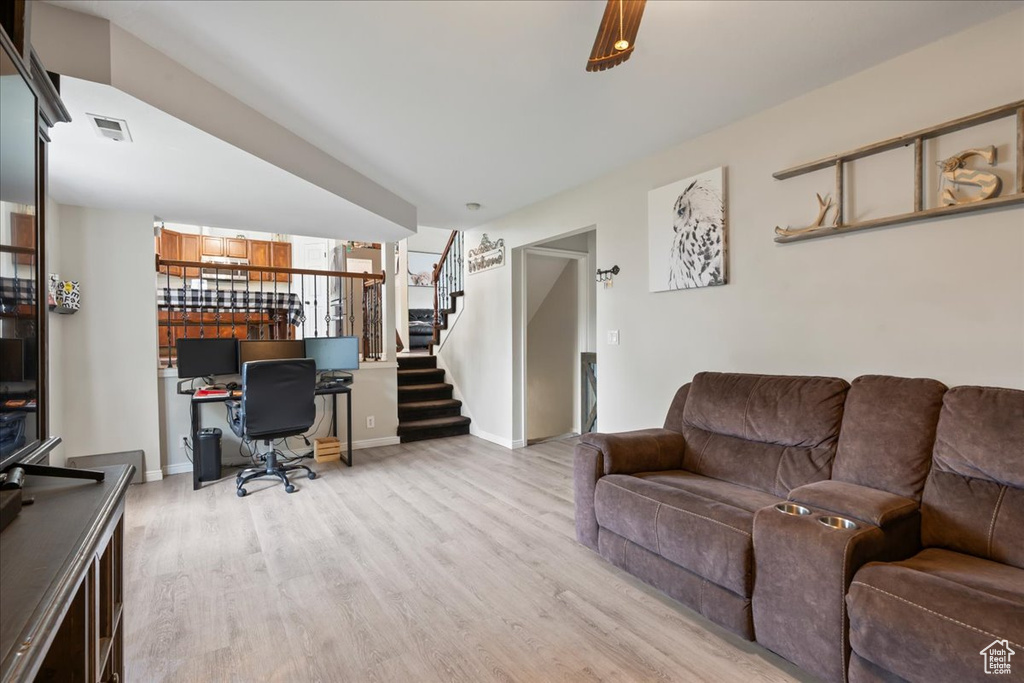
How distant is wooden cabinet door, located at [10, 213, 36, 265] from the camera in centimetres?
119

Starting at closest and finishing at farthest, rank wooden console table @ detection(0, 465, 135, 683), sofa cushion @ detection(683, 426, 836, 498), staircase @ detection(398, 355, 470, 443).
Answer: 1. wooden console table @ detection(0, 465, 135, 683)
2. sofa cushion @ detection(683, 426, 836, 498)
3. staircase @ detection(398, 355, 470, 443)

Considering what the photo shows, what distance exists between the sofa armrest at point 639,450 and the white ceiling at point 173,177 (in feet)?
8.11

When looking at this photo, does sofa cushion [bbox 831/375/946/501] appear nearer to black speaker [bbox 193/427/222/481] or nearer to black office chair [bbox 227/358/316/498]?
black office chair [bbox 227/358/316/498]

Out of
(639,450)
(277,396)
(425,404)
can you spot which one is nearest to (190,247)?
(425,404)

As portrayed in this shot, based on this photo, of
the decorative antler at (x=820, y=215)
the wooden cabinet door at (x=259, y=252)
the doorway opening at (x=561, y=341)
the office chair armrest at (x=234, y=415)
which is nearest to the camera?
the decorative antler at (x=820, y=215)

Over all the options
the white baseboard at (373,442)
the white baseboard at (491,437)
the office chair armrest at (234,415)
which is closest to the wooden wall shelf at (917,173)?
the white baseboard at (491,437)

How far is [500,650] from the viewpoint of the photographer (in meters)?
1.75

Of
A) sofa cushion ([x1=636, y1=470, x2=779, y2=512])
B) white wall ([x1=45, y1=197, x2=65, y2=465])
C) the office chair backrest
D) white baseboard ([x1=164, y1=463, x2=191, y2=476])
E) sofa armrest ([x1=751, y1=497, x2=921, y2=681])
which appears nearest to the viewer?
sofa armrest ([x1=751, y1=497, x2=921, y2=681])

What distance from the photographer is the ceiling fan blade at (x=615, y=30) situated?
1.37 metres

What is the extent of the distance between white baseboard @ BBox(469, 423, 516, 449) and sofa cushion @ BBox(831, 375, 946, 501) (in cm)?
323

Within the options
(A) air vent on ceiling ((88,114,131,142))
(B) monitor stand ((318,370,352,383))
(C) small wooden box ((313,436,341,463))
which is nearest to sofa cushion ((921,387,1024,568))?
(A) air vent on ceiling ((88,114,131,142))

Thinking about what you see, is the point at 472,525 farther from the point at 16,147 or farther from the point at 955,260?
the point at 955,260

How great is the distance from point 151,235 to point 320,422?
2.18 metres

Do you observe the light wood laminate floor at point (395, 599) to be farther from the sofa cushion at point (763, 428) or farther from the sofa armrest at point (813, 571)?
the sofa cushion at point (763, 428)
